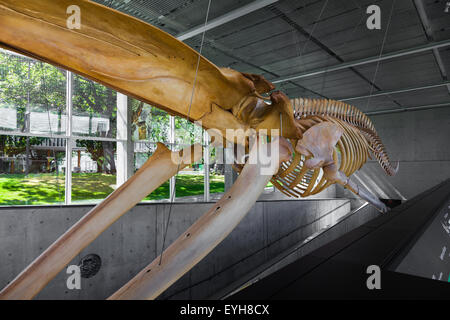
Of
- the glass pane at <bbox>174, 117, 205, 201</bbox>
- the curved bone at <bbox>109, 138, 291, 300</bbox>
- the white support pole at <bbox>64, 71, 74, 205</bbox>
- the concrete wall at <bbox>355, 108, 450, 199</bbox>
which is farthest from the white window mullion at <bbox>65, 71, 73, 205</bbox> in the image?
the concrete wall at <bbox>355, 108, 450, 199</bbox>

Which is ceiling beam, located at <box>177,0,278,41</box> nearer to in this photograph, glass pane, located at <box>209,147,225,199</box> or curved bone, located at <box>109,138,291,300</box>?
curved bone, located at <box>109,138,291,300</box>

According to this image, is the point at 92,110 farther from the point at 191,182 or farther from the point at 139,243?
the point at 191,182

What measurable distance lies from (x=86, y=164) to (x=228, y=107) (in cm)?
659

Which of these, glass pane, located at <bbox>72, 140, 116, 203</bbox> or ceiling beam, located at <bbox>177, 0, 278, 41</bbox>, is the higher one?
ceiling beam, located at <bbox>177, 0, 278, 41</bbox>

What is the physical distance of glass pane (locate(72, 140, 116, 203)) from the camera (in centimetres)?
718

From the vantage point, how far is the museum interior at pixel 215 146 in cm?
124

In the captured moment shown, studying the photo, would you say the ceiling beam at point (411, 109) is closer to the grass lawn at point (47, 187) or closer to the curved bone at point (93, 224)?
the grass lawn at point (47, 187)

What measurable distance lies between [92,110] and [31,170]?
2.05 metres

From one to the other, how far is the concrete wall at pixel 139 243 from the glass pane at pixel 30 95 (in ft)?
7.91

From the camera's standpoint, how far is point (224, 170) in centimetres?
1237

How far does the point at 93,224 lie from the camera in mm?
1479

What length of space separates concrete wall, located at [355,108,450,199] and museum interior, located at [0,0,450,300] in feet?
0.22

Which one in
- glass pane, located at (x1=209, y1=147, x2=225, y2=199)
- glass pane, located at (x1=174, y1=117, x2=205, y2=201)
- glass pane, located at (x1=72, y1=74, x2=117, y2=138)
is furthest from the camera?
glass pane, located at (x1=209, y1=147, x2=225, y2=199)

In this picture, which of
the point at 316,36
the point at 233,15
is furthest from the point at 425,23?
the point at 233,15
